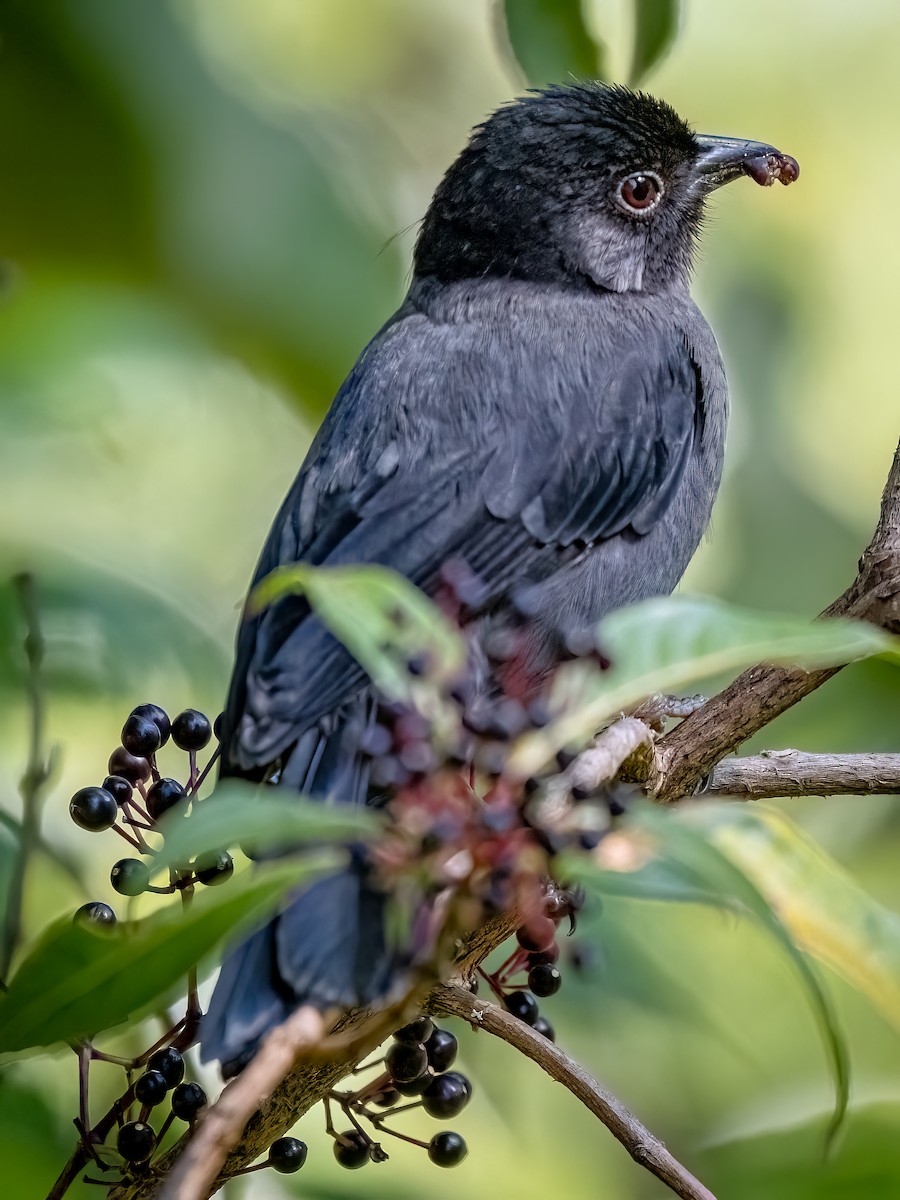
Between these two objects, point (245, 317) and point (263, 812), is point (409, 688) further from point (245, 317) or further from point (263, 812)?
point (245, 317)

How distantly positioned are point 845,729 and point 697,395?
30.7 inches

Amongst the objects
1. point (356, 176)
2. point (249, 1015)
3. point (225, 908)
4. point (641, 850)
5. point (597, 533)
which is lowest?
point (249, 1015)

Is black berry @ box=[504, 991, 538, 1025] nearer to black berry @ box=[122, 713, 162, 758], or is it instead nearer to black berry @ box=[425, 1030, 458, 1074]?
black berry @ box=[425, 1030, 458, 1074]

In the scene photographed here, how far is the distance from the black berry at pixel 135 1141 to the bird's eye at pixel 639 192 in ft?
7.25

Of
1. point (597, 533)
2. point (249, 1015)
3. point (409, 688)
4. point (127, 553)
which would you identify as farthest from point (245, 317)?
point (409, 688)

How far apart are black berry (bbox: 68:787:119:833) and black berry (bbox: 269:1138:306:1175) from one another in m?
0.47

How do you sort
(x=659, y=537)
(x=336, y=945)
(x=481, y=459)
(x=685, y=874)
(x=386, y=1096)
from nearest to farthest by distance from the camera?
1. (x=685, y=874)
2. (x=336, y=945)
3. (x=386, y=1096)
4. (x=481, y=459)
5. (x=659, y=537)

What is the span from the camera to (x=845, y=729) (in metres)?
3.11

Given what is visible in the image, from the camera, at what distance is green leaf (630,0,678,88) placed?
95.9 inches

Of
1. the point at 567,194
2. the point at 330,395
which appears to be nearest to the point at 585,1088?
the point at 330,395

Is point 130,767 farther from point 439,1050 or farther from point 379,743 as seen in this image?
point 379,743

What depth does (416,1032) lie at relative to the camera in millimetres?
1878

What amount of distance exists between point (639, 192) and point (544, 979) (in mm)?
1884

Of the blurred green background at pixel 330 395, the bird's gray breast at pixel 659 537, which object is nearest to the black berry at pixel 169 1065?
the blurred green background at pixel 330 395
